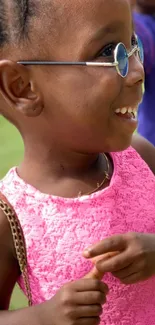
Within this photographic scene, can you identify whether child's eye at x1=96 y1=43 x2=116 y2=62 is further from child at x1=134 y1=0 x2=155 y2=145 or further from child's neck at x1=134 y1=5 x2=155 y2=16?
child's neck at x1=134 y1=5 x2=155 y2=16

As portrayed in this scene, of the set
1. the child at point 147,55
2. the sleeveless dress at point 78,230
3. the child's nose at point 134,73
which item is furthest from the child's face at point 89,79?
the child at point 147,55

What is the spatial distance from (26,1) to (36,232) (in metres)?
0.46

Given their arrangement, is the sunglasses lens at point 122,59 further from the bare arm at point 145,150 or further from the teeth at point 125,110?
the bare arm at point 145,150

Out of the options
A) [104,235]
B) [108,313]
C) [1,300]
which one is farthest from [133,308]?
[1,300]

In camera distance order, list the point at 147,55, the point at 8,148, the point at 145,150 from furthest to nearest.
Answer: the point at 8,148, the point at 147,55, the point at 145,150

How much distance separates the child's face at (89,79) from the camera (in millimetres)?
1071

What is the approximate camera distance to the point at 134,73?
1.11m

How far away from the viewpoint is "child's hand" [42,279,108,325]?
106cm

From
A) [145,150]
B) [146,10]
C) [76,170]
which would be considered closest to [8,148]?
[146,10]

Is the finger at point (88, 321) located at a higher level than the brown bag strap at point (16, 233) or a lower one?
lower

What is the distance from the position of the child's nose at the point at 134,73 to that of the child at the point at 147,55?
36.4 inches

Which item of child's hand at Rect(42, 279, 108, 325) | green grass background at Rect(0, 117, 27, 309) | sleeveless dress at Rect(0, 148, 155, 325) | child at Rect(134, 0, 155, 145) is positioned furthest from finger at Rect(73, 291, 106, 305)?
green grass background at Rect(0, 117, 27, 309)

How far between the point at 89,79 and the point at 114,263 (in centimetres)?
35

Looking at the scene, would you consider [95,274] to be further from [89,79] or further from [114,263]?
[89,79]
